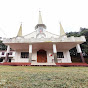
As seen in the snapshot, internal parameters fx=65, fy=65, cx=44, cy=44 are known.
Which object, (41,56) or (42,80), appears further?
(41,56)

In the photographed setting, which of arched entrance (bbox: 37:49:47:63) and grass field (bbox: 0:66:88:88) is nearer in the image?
grass field (bbox: 0:66:88:88)

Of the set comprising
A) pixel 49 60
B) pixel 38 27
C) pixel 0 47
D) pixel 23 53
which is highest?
pixel 38 27

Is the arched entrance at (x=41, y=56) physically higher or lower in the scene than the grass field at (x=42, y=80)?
higher

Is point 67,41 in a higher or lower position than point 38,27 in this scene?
lower

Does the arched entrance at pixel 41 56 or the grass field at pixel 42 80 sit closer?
the grass field at pixel 42 80

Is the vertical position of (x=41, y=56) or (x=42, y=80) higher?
(x=41, y=56)

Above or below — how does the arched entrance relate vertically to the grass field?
above

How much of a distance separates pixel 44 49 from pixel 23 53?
13.5 feet

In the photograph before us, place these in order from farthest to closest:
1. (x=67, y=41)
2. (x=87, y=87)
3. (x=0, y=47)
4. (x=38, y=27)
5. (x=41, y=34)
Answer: (x=0, y=47)
(x=38, y=27)
(x=41, y=34)
(x=67, y=41)
(x=87, y=87)

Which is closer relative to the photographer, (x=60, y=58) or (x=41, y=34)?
(x=60, y=58)

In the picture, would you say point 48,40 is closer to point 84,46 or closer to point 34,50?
point 34,50

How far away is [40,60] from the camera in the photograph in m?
12.0

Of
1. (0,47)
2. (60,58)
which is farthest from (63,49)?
(0,47)

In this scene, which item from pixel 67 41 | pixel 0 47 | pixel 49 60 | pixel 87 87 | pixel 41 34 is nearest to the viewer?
pixel 87 87
